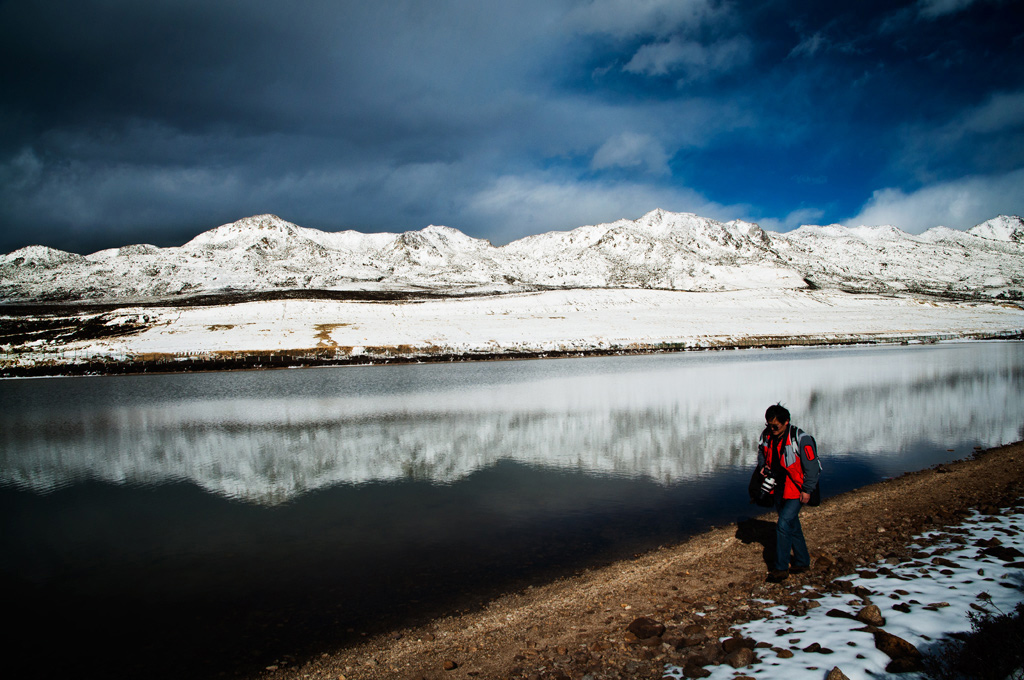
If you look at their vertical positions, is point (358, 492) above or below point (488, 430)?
below

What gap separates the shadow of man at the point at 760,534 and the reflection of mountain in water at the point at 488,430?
343 centimetres

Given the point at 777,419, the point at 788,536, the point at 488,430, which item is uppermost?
the point at 777,419

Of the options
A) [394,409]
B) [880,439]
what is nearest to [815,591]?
[880,439]

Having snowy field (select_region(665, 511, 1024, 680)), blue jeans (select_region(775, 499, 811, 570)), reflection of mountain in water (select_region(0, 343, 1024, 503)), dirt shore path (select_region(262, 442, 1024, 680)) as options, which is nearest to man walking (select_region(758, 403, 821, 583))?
blue jeans (select_region(775, 499, 811, 570))

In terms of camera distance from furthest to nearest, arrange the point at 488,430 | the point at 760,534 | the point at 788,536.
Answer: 1. the point at 488,430
2. the point at 760,534
3. the point at 788,536

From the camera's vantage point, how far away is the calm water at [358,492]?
333 inches

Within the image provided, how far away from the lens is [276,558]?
33.9ft

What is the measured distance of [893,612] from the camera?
6547 mm

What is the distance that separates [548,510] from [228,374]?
48.8 metres

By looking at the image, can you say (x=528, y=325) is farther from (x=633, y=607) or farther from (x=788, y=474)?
(x=633, y=607)

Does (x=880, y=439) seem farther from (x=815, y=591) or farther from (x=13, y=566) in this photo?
(x=13, y=566)

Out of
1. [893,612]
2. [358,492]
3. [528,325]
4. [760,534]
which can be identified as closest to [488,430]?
[358,492]

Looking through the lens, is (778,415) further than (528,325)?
No

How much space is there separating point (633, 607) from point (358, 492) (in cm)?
870
